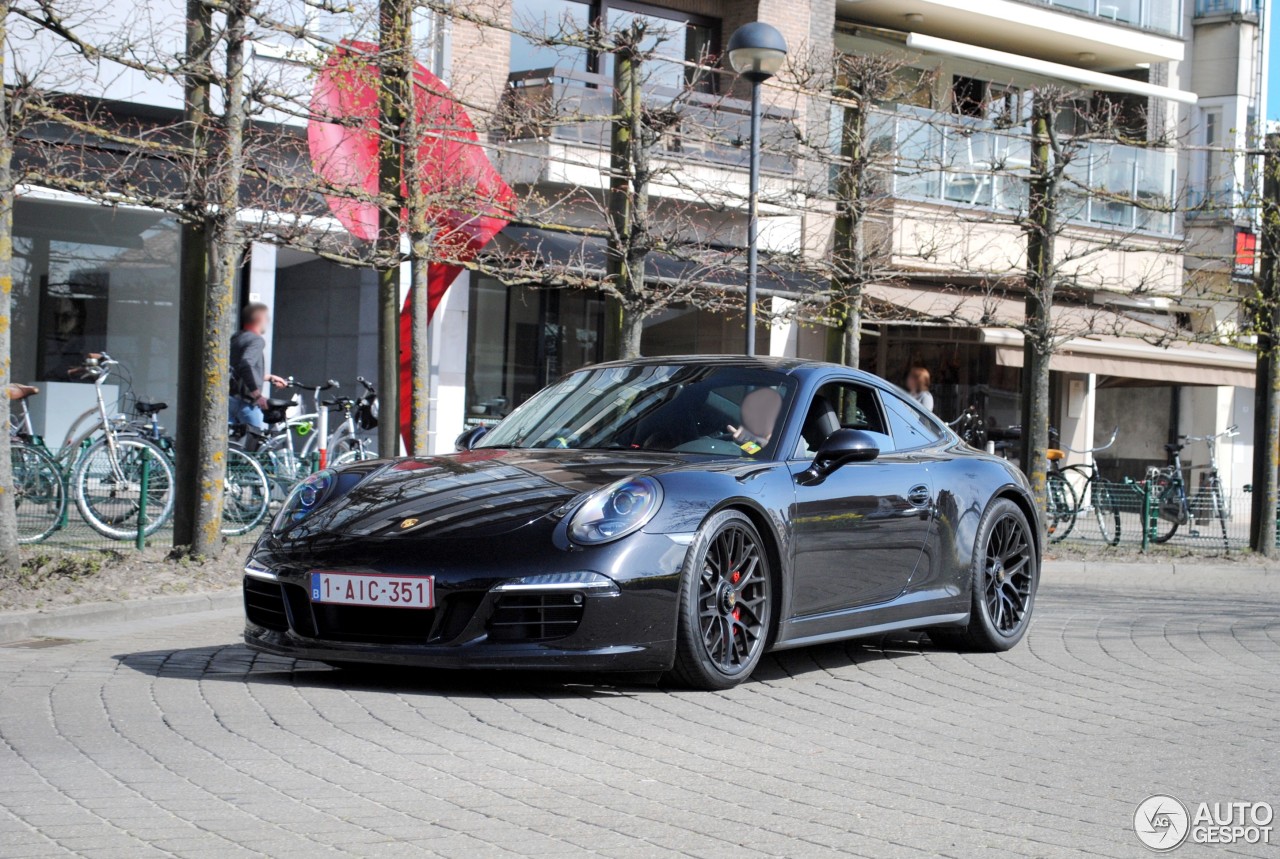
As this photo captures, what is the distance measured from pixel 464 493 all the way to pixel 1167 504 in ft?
44.1

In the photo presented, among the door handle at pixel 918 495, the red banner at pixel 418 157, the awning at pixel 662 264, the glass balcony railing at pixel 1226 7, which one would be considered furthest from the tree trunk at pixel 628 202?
the glass balcony railing at pixel 1226 7

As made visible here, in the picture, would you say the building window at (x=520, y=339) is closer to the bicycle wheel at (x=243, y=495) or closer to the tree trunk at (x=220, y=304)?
the bicycle wheel at (x=243, y=495)

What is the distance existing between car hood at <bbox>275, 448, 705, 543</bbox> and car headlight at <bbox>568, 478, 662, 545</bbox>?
8 cm

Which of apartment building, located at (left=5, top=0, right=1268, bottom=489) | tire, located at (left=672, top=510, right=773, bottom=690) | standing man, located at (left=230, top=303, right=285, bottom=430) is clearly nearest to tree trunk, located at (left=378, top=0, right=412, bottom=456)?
apartment building, located at (left=5, top=0, right=1268, bottom=489)

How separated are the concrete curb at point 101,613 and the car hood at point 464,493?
2656mm

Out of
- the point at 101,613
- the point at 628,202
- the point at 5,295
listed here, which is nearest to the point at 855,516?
the point at 101,613

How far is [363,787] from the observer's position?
4.86 metres

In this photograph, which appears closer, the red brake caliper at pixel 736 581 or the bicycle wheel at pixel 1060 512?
the red brake caliper at pixel 736 581

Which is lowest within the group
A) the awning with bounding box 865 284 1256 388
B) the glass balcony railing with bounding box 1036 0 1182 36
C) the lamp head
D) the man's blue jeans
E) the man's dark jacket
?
the man's blue jeans

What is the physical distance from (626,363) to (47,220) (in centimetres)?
1228

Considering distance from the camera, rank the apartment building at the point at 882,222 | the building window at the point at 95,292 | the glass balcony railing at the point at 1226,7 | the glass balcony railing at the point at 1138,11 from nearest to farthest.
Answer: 1. the building window at the point at 95,292
2. the apartment building at the point at 882,222
3. the glass balcony railing at the point at 1138,11
4. the glass balcony railing at the point at 1226,7

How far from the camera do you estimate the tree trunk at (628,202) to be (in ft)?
50.8

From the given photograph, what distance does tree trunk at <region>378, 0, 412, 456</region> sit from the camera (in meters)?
13.8

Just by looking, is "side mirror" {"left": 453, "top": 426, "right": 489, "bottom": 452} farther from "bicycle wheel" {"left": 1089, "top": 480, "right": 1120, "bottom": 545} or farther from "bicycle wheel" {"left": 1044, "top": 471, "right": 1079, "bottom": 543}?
"bicycle wheel" {"left": 1089, "top": 480, "right": 1120, "bottom": 545}
